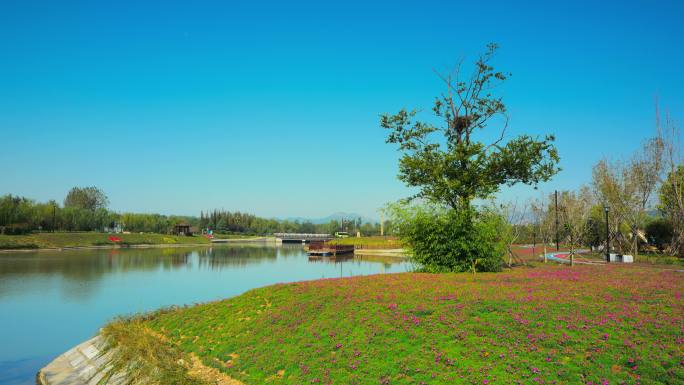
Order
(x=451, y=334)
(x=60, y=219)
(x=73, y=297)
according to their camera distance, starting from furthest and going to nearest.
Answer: (x=60, y=219), (x=73, y=297), (x=451, y=334)

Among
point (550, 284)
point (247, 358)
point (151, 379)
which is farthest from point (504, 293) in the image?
point (151, 379)

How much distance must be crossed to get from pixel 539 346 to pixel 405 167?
18.1 meters

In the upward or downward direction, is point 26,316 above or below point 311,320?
below

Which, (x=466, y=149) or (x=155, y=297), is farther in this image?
(x=155, y=297)

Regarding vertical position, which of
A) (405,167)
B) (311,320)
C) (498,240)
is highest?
(405,167)

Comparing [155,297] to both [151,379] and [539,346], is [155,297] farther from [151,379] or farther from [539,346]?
[539,346]

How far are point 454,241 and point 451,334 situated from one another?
1351 centimetres

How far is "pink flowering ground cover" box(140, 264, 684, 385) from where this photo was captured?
946 centimetres

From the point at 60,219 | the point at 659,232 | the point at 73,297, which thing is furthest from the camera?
the point at 60,219

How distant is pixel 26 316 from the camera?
77.8ft

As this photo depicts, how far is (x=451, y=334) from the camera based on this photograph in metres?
11.5

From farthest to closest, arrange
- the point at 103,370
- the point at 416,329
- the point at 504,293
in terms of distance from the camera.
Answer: the point at 504,293, the point at 103,370, the point at 416,329

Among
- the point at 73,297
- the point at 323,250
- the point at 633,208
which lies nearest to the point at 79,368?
the point at 73,297

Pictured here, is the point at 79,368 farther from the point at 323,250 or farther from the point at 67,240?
the point at 67,240
